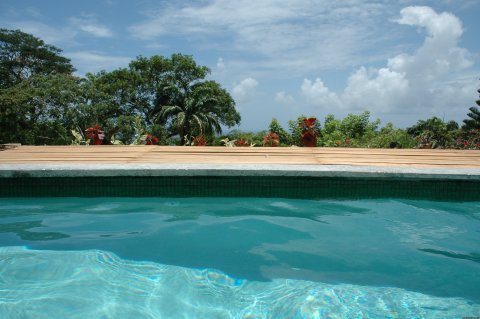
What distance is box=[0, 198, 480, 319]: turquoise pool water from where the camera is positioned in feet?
7.10

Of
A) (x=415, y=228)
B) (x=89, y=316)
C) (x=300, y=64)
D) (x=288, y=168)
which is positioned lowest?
(x=89, y=316)

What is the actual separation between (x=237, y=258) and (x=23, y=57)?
26578mm

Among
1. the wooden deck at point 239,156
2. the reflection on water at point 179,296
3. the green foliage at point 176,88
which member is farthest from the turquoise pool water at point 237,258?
the green foliage at point 176,88

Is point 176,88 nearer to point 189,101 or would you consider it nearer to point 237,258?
point 189,101

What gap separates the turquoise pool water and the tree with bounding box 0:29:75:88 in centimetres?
2292

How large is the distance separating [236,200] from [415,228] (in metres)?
1.88

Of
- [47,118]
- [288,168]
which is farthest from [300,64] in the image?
[288,168]

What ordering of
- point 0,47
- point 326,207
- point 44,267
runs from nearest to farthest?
point 44,267 → point 326,207 → point 0,47

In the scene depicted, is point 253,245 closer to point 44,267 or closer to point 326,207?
point 326,207


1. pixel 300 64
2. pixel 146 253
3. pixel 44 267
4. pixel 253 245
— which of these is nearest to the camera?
pixel 44 267

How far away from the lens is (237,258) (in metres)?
2.86

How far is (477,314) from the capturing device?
6.58 feet

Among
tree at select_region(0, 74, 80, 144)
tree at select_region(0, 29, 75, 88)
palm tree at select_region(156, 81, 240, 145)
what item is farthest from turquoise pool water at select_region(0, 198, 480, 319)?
tree at select_region(0, 29, 75, 88)

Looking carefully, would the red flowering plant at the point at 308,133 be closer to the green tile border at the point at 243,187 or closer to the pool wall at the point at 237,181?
the pool wall at the point at 237,181
